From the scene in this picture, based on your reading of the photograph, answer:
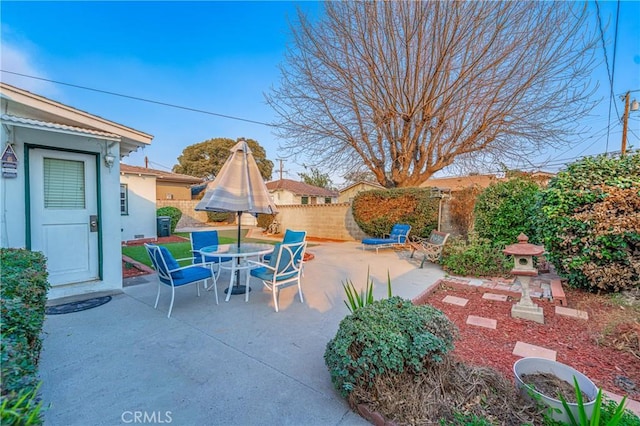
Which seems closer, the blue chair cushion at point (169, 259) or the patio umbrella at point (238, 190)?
the blue chair cushion at point (169, 259)

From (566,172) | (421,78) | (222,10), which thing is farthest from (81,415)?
(421,78)

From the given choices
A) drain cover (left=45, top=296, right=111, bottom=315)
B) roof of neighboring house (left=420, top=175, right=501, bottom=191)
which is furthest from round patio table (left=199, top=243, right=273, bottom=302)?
roof of neighboring house (left=420, top=175, right=501, bottom=191)

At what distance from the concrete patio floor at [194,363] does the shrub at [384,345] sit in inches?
11.8

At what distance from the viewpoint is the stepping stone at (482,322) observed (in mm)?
3598

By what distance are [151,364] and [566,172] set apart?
20.7 feet

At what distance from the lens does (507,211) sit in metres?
6.57

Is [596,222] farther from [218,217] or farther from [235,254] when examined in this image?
[218,217]

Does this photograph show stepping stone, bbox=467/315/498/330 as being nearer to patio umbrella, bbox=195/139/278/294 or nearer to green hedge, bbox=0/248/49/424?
patio umbrella, bbox=195/139/278/294

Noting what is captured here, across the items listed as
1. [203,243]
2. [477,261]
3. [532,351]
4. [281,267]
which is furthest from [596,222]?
[203,243]

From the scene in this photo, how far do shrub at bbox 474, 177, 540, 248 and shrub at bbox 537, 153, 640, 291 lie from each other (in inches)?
76.6

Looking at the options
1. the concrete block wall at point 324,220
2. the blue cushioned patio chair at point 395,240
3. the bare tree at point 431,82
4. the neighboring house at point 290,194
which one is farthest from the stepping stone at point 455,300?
the neighboring house at point 290,194

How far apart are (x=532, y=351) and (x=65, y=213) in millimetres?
6854

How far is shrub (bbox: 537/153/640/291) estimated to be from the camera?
3912mm

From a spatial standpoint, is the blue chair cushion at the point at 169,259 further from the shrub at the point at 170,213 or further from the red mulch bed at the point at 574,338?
the shrub at the point at 170,213
